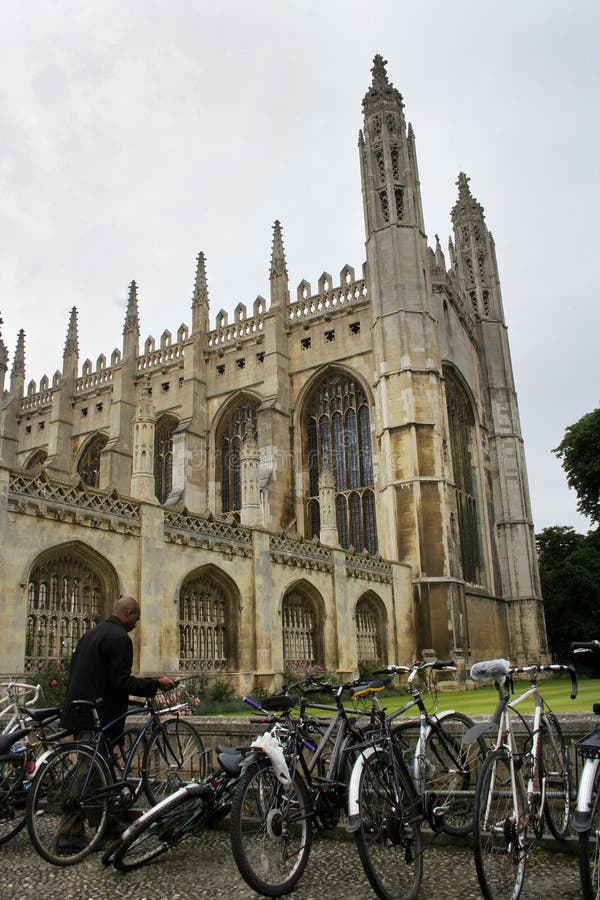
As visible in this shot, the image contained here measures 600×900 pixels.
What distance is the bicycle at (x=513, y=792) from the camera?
360cm

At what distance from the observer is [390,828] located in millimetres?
4004

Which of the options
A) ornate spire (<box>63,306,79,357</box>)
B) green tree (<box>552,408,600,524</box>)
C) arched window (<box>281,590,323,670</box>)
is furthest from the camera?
ornate spire (<box>63,306,79,357</box>)

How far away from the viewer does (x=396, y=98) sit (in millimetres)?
31984

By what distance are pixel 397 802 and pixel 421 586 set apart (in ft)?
69.2

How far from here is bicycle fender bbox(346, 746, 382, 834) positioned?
3.65 meters

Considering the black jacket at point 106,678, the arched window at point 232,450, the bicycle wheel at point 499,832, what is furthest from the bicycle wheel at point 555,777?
the arched window at point 232,450

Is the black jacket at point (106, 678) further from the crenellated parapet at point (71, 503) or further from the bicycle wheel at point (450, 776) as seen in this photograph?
the crenellated parapet at point (71, 503)

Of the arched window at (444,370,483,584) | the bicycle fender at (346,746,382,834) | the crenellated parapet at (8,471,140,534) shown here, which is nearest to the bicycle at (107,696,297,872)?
the bicycle fender at (346,746,382,834)

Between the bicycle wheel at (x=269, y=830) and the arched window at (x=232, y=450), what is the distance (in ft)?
88.5

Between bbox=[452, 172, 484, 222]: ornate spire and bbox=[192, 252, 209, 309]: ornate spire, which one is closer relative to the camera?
bbox=[192, 252, 209, 309]: ornate spire

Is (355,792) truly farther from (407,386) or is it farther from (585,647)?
(407,386)

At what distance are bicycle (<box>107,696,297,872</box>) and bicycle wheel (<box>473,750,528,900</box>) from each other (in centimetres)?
132

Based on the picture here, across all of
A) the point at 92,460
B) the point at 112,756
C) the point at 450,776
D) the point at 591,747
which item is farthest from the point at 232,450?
the point at 591,747

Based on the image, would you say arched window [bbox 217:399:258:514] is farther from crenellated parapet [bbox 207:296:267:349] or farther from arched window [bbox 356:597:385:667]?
arched window [bbox 356:597:385:667]
